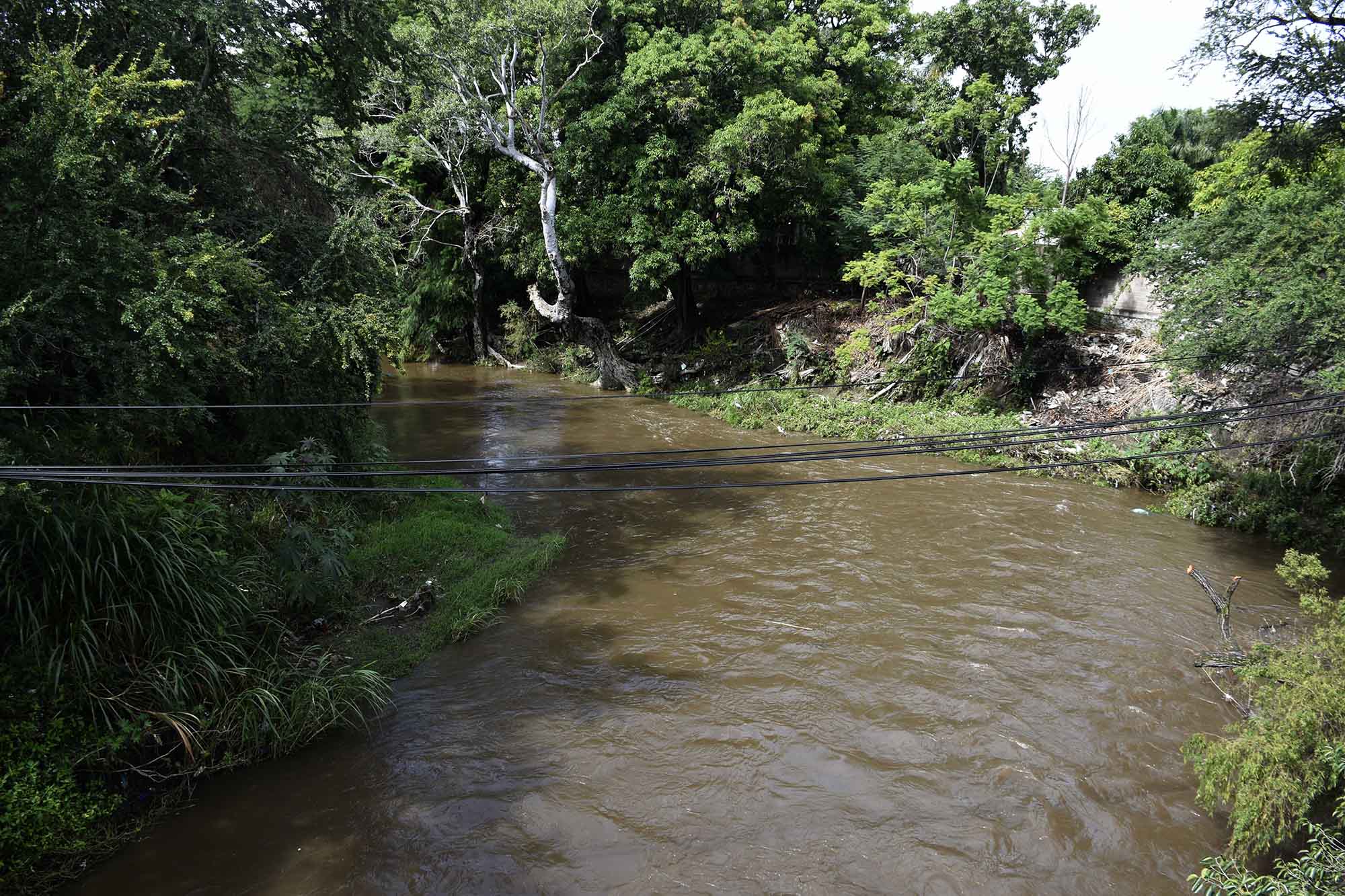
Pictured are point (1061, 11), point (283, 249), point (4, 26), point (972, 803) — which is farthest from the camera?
point (1061, 11)

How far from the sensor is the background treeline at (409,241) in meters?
5.27

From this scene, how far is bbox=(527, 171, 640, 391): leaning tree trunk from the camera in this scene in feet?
67.1

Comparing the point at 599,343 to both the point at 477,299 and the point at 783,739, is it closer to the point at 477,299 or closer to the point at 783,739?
the point at 477,299

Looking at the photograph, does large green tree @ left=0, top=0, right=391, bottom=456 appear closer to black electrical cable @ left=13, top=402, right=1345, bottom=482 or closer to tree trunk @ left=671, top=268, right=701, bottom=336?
black electrical cable @ left=13, top=402, right=1345, bottom=482

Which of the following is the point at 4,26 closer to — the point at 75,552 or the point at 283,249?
the point at 283,249

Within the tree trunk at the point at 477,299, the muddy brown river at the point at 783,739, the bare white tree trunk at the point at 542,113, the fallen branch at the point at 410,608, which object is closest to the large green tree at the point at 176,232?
the fallen branch at the point at 410,608

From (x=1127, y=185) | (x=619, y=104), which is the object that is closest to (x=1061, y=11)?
(x=1127, y=185)

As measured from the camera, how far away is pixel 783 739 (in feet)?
19.6

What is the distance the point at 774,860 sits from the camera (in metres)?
4.77

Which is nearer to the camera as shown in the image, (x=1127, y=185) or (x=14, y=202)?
(x=14, y=202)

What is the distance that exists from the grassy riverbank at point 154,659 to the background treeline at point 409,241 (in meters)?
0.03

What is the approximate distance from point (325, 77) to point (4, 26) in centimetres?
500

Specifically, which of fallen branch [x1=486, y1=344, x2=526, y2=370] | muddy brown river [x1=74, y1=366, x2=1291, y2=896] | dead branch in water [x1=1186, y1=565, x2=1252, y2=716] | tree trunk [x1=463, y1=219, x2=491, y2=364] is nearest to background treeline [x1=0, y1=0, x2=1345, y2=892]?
tree trunk [x1=463, y1=219, x2=491, y2=364]

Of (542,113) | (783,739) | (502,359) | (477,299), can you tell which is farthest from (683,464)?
(477,299)
